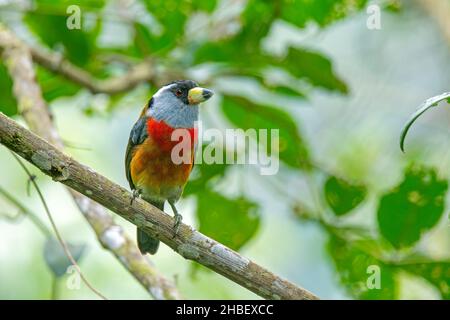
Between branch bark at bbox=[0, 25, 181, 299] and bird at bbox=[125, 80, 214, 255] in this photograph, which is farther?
bird at bbox=[125, 80, 214, 255]

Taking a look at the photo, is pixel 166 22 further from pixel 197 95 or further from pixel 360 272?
pixel 360 272

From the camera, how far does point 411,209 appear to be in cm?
355

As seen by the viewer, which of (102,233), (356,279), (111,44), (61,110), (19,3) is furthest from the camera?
(61,110)

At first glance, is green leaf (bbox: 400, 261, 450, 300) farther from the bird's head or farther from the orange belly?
the bird's head

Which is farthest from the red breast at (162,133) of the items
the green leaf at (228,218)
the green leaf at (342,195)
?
the green leaf at (342,195)

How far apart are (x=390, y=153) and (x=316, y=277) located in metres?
1.24

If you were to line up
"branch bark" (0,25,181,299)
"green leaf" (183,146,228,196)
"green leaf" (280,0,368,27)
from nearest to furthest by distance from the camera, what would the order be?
"branch bark" (0,25,181,299) → "green leaf" (183,146,228,196) → "green leaf" (280,0,368,27)

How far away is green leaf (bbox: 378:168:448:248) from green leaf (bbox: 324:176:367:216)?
0.20 m

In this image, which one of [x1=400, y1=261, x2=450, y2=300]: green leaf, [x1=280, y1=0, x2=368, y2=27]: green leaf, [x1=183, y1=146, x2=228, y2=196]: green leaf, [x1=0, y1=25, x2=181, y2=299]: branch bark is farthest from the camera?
[x1=280, y1=0, x2=368, y2=27]: green leaf

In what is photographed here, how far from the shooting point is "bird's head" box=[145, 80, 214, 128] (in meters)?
3.68

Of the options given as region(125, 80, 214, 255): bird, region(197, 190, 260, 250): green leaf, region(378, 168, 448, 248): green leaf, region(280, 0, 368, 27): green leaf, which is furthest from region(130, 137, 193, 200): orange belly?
region(280, 0, 368, 27): green leaf

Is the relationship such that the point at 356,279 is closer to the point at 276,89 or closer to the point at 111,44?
the point at 276,89
